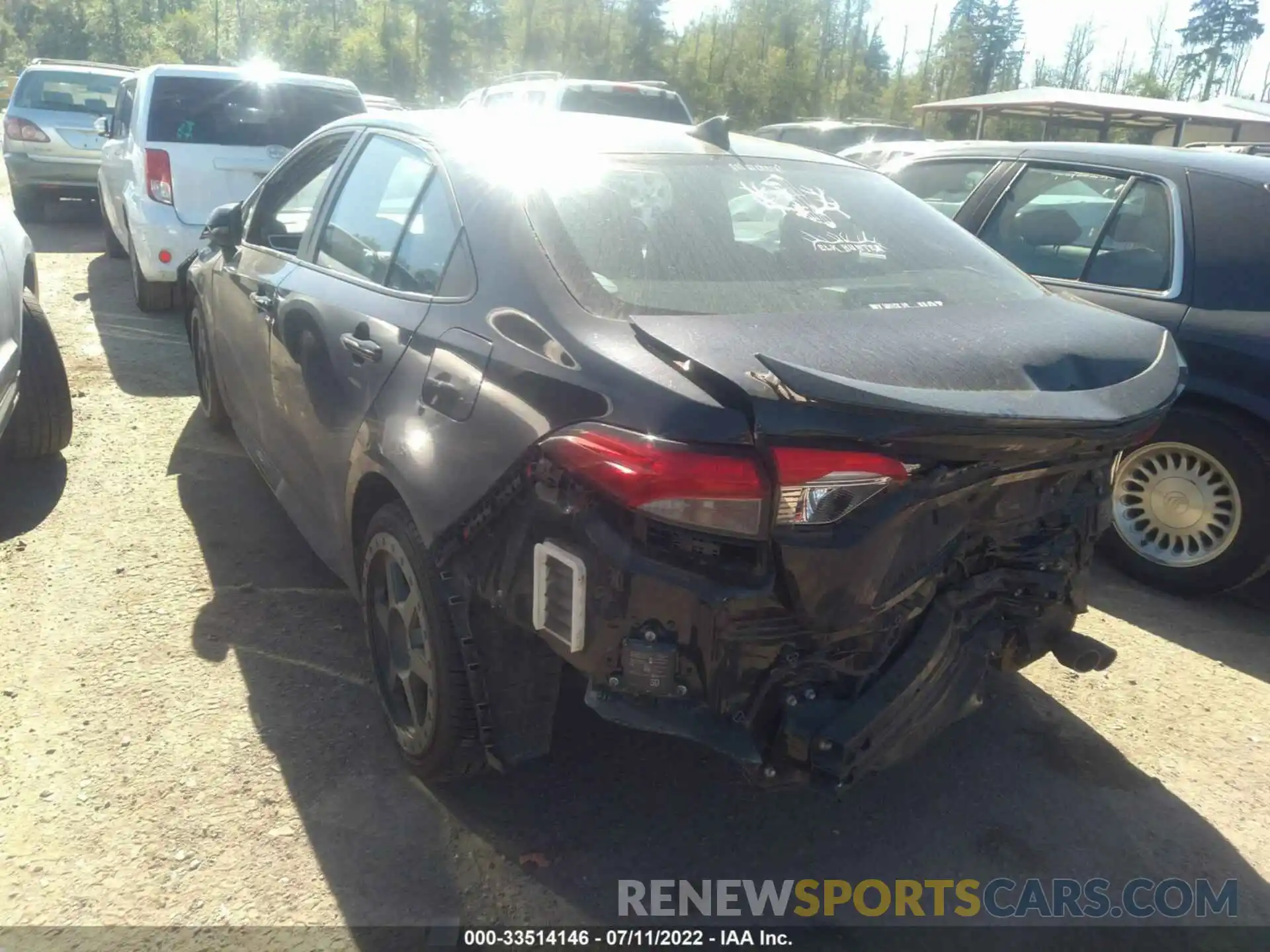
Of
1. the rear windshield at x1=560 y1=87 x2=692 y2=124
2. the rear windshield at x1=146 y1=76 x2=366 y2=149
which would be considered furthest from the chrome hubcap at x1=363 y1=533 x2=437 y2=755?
the rear windshield at x1=560 y1=87 x2=692 y2=124

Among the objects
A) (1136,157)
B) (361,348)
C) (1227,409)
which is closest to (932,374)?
(361,348)

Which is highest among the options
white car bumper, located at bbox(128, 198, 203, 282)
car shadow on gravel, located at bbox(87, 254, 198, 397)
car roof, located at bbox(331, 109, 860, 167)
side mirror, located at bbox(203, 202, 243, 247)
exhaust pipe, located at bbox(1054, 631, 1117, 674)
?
car roof, located at bbox(331, 109, 860, 167)

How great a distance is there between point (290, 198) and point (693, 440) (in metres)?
2.95

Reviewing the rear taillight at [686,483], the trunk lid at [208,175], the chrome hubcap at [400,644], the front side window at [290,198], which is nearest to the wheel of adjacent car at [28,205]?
the trunk lid at [208,175]

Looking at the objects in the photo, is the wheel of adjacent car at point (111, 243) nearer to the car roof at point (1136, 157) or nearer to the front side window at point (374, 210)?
the front side window at point (374, 210)

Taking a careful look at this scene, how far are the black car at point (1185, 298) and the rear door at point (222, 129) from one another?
512 cm

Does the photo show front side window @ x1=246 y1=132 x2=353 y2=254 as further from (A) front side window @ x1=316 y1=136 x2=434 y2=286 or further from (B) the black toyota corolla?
(B) the black toyota corolla

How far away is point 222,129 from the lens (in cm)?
738

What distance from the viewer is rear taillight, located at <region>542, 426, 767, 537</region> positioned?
2012mm

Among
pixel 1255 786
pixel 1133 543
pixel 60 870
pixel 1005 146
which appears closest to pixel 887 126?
pixel 1005 146

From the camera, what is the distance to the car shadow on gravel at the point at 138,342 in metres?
6.30

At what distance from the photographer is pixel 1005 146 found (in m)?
5.18

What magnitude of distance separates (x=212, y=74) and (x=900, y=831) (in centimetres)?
719

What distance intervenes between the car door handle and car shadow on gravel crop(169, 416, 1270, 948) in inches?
41.2
